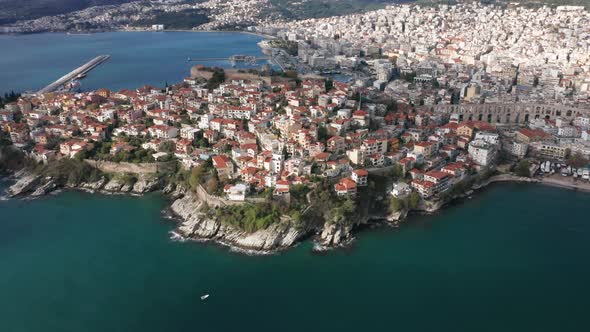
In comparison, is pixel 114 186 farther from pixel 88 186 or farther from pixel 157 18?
pixel 157 18

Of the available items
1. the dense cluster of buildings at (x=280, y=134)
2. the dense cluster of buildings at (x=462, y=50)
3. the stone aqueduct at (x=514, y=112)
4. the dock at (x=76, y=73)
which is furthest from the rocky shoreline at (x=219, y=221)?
the dock at (x=76, y=73)

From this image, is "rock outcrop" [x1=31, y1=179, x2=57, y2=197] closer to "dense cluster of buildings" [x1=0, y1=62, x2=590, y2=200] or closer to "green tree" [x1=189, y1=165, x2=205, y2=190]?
"dense cluster of buildings" [x1=0, y1=62, x2=590, y2=200]

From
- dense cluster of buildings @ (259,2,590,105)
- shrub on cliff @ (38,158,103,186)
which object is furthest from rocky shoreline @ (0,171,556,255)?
dense cluster of buildings @ (259,2,590,105)

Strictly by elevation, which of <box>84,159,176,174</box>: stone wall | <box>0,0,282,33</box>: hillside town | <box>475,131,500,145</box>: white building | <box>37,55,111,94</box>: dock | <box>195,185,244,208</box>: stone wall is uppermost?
<box>0,0,282,33</box>: hillside town

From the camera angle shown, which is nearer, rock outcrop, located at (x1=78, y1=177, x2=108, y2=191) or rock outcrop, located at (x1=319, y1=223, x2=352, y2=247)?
rock outcrop, located at (x1=319, y1=223, x2=352, y2=247)

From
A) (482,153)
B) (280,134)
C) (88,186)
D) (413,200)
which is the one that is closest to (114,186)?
(88,186)

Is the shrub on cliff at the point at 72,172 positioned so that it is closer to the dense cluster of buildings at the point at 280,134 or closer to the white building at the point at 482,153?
the dense cluster of buildings at the point at 280,134

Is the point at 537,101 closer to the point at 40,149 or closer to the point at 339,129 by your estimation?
the point at 339,129
